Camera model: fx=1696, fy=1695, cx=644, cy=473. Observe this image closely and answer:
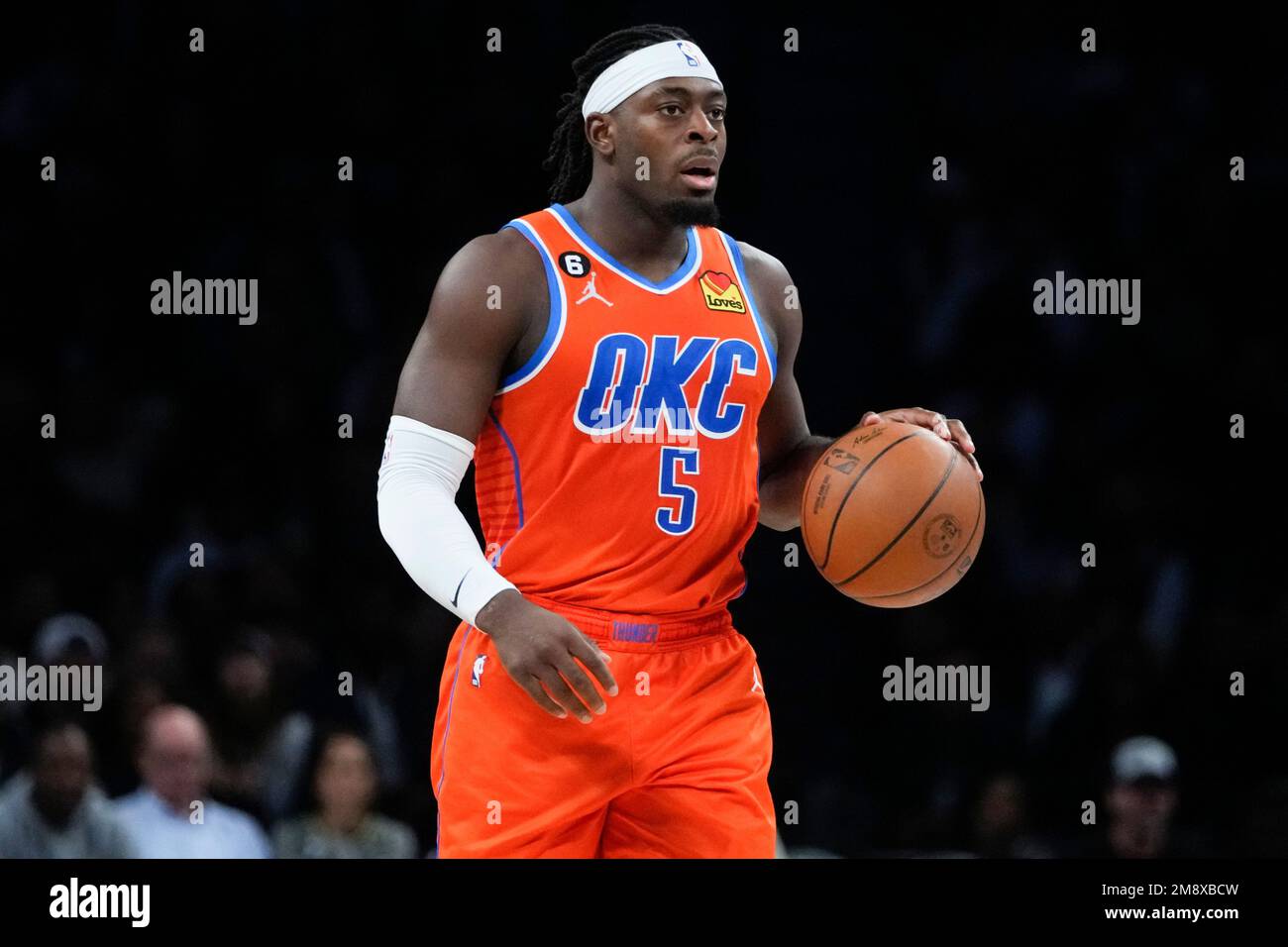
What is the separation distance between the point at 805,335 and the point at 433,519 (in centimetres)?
379

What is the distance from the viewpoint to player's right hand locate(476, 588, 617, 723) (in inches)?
117

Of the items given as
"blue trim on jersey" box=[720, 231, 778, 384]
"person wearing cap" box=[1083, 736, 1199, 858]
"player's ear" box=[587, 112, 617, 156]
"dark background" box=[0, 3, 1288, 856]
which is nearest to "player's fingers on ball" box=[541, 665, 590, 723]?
"blue trim on jersey" box=[720, 231, 778, 384]

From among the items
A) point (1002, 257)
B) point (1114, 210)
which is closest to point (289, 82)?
point (1002, 257)

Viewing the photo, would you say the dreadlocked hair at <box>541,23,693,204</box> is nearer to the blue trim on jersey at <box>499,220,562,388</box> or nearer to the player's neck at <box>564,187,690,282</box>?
the player's neck at <box>564,187,690,282</box>

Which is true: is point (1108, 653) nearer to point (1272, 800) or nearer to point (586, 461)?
point (1272, 800)

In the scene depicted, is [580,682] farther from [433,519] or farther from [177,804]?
[177,804]

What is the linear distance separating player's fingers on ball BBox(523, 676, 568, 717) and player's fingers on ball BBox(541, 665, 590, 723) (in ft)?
0.04

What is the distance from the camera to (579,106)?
379 centimetres

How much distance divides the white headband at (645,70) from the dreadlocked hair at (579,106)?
0.04m

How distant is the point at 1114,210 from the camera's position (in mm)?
7414

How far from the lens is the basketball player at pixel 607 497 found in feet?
10.5

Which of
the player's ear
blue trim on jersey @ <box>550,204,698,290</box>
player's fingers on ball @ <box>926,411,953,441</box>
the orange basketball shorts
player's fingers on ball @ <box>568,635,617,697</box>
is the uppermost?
the player's ear

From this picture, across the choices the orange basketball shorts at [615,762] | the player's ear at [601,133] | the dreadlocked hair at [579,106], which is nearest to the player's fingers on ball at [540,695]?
the orange basketball shorts at [615,762]
